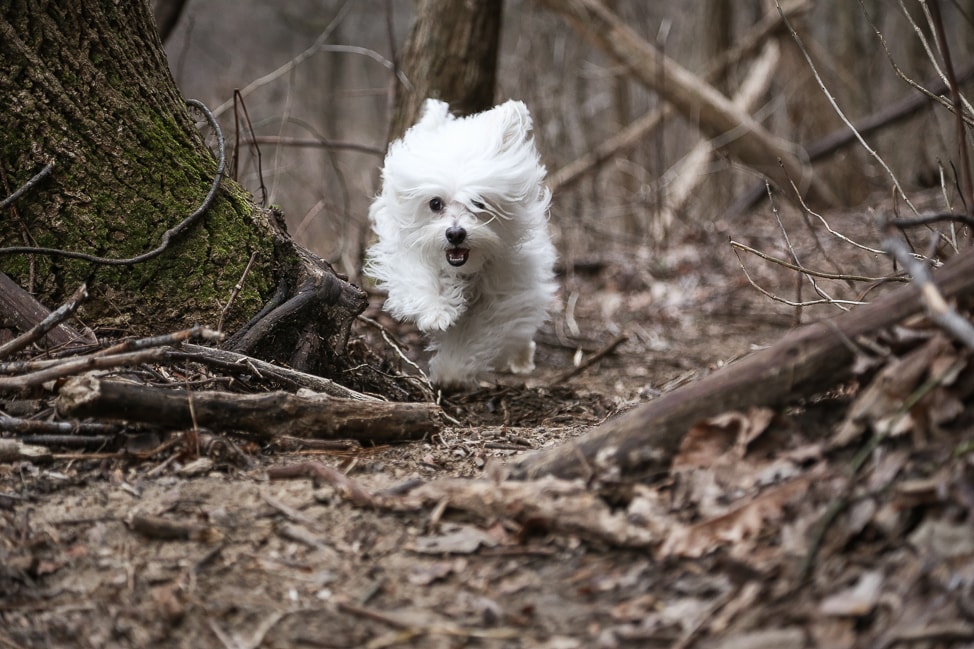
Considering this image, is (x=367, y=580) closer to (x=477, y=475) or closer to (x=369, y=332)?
(x=477, y=475)

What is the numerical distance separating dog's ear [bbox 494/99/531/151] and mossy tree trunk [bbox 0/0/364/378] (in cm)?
165

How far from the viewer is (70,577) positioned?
2.20 meters

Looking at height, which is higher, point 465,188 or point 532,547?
point 465,188

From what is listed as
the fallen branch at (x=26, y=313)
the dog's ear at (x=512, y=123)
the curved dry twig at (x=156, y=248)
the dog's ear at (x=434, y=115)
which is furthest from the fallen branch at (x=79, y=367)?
the dog's ear at (x=434, y=115)

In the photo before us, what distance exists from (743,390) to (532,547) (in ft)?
2.31

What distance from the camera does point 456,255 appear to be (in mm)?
4707

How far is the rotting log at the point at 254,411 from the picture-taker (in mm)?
2594

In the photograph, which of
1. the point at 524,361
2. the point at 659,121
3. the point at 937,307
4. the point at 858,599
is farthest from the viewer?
the point at 659,121

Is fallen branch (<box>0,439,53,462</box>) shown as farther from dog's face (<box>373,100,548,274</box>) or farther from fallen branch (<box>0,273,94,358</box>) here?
dog's face (<box>373,100,548,274</box>)

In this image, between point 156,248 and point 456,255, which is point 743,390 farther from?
point 456,255

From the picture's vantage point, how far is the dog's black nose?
4570 mm

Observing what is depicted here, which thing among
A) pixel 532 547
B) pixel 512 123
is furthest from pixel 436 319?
pixel 532 547

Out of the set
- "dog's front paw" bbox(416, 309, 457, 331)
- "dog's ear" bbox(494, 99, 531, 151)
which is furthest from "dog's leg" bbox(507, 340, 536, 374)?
"dog's ear" bbox(494, 99, 531, 151)

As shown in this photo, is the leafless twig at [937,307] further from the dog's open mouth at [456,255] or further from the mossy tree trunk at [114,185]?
the dog's open mouth at [456,255]
